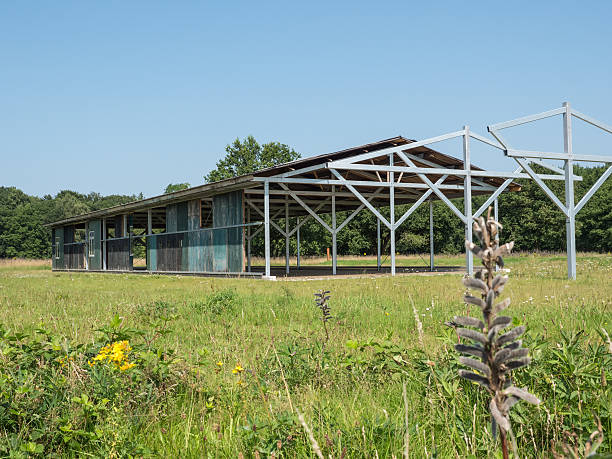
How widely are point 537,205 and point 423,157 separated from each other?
36674 millimetres

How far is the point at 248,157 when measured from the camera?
187 ft

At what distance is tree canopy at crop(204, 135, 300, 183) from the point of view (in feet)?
187

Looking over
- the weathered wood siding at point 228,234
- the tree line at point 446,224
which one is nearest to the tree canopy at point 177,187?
the tree line at point 446,224

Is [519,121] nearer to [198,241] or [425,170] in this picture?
[425,170]

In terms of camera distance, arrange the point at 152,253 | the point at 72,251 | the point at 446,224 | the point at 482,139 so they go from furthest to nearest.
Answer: the point at 446,224 → the point at 72,251 → the point at 152,253 → the point at 482,139

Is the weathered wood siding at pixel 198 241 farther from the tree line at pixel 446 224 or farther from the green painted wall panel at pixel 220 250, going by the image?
the tree line at pixel 446 224

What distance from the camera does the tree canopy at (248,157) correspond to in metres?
56.9

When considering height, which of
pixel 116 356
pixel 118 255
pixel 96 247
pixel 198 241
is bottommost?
pixel 116 356

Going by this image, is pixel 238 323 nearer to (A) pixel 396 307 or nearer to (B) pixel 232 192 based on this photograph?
(A) pixel 396 307

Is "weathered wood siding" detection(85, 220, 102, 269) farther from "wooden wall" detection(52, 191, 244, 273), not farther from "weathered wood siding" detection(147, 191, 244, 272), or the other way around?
"weathered wood siding" detection(147, 191, 244, 272)

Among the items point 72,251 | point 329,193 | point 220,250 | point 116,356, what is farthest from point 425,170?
point 72,251

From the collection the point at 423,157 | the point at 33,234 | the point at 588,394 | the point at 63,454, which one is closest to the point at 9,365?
the point at 63,454

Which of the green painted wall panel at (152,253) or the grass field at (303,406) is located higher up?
the green painted wall panel at (152,253)

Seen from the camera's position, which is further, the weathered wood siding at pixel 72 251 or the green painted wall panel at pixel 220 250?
the weathered wood siding at pixel 72 251
